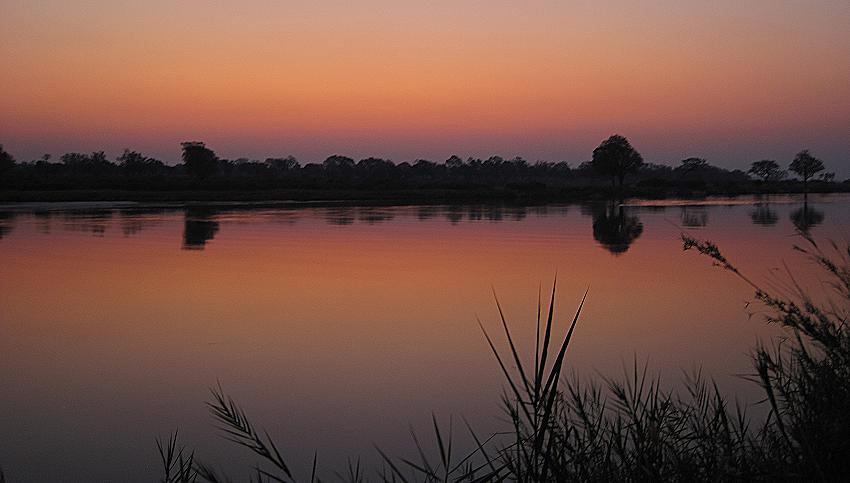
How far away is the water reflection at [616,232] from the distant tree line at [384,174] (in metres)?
33.0

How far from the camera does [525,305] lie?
10.7 m

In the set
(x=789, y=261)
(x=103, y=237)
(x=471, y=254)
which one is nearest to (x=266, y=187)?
(x=103, y=237)

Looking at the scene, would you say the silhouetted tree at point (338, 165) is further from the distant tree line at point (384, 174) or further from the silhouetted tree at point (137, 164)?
the silhouetted tree at point (137, 164)

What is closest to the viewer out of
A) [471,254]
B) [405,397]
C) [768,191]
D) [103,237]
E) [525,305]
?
[405,397]

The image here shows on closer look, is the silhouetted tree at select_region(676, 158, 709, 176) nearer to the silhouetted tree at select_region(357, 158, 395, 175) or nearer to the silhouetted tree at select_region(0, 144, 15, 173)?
the silhouetted tree at select_region(357, 158, 395, 175)

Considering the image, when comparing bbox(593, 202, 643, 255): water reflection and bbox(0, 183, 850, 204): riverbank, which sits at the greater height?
bbox(0, 183, 850, 204): riverbank

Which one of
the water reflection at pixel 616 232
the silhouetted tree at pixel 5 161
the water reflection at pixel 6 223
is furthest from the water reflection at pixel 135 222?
the silhouetted tree at pixel 5 161

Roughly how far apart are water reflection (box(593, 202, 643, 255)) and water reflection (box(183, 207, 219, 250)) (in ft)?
30.2

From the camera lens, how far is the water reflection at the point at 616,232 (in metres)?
18.8

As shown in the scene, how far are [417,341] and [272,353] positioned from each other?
4.83 ft

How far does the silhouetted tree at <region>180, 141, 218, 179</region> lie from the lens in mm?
70938

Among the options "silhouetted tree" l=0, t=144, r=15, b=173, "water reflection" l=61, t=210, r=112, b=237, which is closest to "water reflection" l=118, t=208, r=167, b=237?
"water reflection" l=61, t=210, r=112, b=237

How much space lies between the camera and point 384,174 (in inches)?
4656

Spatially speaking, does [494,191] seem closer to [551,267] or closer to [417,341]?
[551,267]
